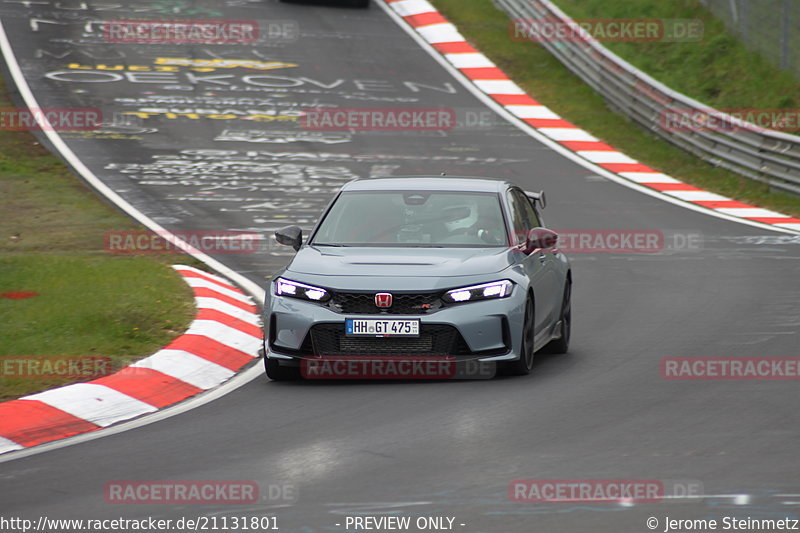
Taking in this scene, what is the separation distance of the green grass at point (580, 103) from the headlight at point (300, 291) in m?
13.6

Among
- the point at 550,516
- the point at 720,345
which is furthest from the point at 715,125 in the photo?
the point at 550,516

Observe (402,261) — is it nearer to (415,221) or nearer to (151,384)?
(415,221)

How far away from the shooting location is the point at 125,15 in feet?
111

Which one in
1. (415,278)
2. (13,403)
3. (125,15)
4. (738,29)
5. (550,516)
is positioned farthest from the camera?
(125,15)

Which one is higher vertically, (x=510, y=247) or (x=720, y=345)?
(x=510, y=247)

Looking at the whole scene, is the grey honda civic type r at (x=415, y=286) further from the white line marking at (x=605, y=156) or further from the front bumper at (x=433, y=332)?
the white line marking at (x=605, y=156)

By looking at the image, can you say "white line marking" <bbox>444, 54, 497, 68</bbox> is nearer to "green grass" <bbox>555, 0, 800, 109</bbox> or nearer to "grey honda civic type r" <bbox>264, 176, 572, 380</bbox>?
"green grass" <bbox>555, 0, 800, 109</bbox>

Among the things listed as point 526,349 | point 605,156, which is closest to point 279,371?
point 526,349

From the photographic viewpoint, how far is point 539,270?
1066 centimetres

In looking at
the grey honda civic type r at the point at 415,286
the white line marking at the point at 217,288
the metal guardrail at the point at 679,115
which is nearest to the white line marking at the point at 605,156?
the metal guardrail at the point at 679,115

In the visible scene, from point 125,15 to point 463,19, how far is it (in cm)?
864

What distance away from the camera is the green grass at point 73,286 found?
10586 mm

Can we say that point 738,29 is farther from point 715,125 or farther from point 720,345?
point 720,345

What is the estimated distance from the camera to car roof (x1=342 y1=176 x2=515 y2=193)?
11.0 meters
